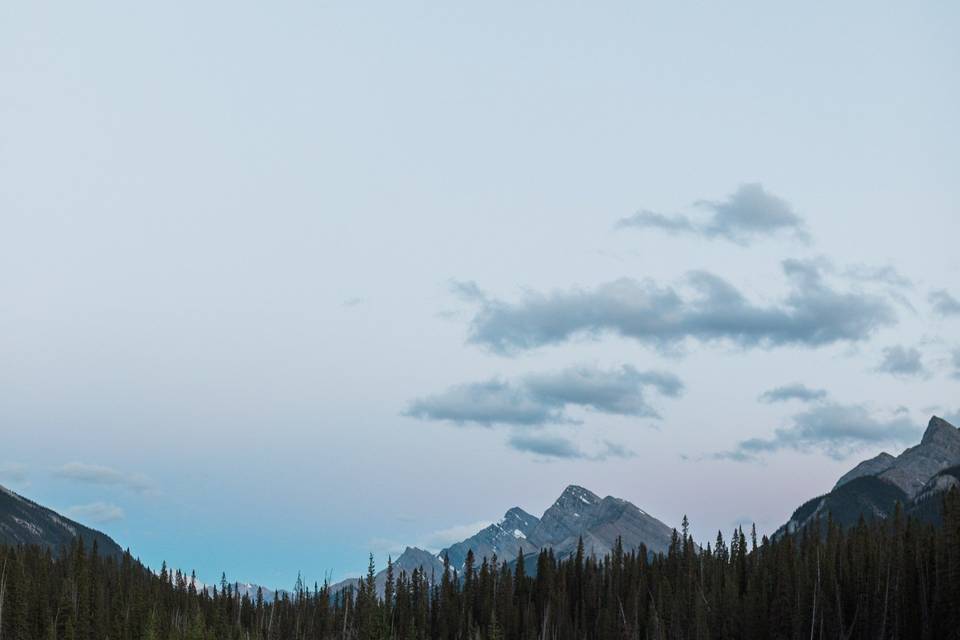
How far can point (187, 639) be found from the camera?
170 m

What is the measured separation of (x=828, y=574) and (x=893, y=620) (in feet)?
49.7

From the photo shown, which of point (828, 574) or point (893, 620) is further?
point (828, 574)

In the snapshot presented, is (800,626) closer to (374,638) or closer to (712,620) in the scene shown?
(712,620)

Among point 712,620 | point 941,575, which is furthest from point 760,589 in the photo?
point 941,575

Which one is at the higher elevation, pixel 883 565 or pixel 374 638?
pixel 883 565

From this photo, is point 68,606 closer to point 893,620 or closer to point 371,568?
point 371,568

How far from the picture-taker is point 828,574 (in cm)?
18550

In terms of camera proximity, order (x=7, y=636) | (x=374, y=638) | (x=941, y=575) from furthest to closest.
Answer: (x=7, y=636) < (x=941, y=575) < (x=374, y=638)

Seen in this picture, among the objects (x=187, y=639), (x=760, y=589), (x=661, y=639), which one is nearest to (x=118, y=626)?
(x=187, y=639)

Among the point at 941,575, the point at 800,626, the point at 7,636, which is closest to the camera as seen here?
the point at 941,575

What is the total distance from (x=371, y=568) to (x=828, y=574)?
91842 millimetres

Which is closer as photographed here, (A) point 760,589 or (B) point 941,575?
(B) point 941,575

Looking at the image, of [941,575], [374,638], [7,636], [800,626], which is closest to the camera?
[374,638]

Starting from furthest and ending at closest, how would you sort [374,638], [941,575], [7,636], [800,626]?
[7,636] < [800,626] < [941,575] < [374,638]
